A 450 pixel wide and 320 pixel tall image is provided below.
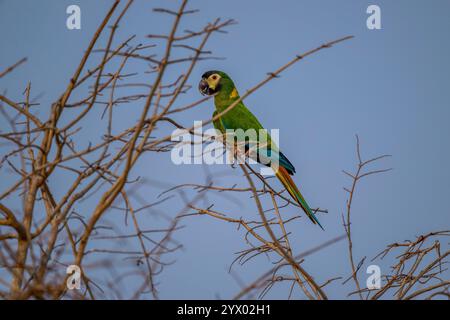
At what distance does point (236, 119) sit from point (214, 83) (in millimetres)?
682

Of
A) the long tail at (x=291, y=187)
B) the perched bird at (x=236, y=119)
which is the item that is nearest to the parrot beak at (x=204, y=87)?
the perched bird at (x=236, y=119)

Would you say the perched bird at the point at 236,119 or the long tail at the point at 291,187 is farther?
the perched bird at the point at 236,119

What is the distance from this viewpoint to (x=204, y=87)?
17.6ft

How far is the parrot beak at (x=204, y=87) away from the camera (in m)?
5.34

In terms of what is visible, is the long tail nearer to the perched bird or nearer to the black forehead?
the perched bird

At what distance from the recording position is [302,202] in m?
3.72

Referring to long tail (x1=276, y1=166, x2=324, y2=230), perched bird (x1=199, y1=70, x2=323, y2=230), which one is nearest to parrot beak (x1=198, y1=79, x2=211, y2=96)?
perched bird (x1=199, y1=70, x2=323, y2=230)

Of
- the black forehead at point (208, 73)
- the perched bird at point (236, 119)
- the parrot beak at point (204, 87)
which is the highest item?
the black forehead at point (208, 73)

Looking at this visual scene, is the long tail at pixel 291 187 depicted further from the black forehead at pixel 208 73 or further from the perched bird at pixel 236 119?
the black forehead at pixel 208 73
